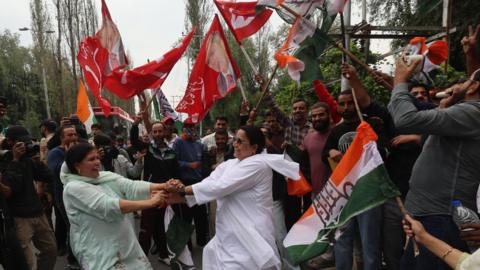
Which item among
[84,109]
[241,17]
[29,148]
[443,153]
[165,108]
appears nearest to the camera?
[443,153]

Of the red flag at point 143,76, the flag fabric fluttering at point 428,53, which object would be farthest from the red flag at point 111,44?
the flag fabric fluttering at point 428,53

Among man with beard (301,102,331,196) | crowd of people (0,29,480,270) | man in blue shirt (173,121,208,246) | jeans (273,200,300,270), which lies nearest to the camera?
crowd of people (0,29,480,270)

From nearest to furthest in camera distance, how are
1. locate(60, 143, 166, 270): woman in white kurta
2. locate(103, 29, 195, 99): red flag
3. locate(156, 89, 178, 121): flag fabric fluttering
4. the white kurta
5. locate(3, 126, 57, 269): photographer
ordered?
locate(60, 143, 166, 270): woman in white kurta
the white kurta
locate(3, 126, 57, 269): photographer
locate(103, 29, 195, 99): red flag
locate(156, 89, 178, 121): flag fabric fluttering

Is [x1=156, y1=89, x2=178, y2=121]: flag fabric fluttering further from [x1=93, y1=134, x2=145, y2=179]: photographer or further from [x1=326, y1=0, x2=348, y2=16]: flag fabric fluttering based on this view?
[x1=326, y1=0, x2=348, y2=16]: flag fabric fluttering

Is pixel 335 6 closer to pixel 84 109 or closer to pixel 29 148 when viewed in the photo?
pixel 29 148

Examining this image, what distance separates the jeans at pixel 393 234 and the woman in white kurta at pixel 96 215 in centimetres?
192

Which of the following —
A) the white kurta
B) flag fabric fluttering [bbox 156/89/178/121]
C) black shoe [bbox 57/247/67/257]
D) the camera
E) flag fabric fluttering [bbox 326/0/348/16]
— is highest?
flag fabric fluttering [bbox 326/0/348/16]

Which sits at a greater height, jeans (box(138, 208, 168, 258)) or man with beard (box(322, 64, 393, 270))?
man with beard (box(322, 64, 393, 270))

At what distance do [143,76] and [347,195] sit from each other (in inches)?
132

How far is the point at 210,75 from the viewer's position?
5.44m

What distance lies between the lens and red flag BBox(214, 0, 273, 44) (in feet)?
16.7

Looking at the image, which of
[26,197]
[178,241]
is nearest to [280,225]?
[178,241]

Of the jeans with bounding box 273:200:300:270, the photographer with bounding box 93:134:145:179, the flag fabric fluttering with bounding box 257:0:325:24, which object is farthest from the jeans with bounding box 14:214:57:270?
the flag fabric fluttering with bounding box 257:0:325:24

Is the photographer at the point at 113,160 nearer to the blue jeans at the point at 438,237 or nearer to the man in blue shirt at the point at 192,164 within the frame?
the man in blue shirt at the point at 192,164
